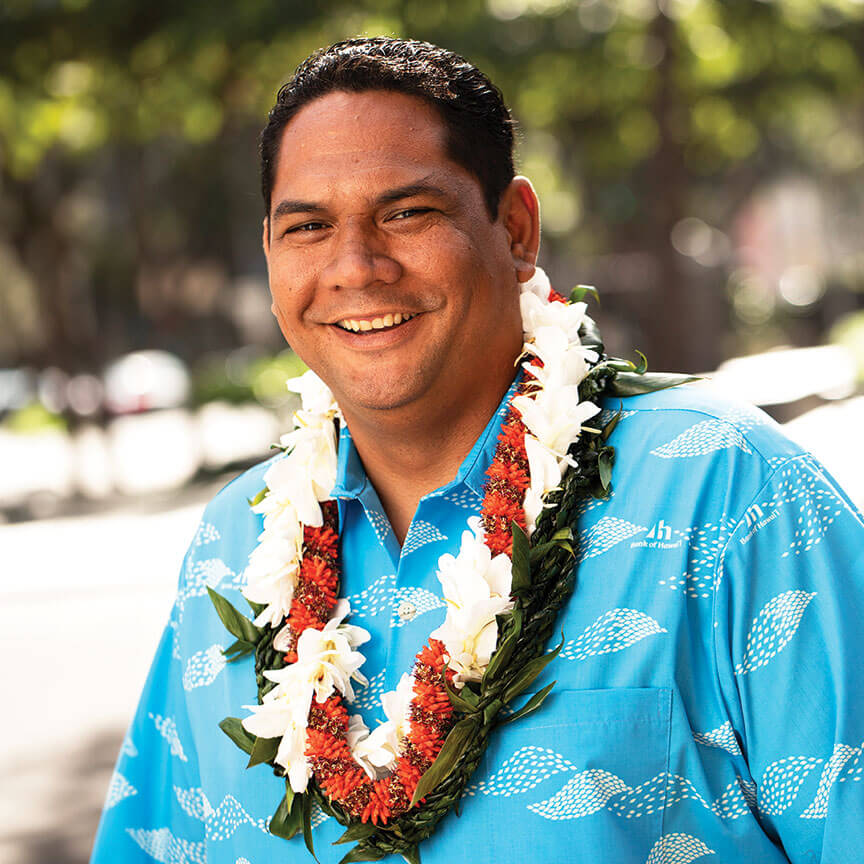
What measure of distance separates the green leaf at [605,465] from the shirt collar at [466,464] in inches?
9.0

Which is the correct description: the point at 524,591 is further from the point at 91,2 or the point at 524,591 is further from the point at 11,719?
the point at 91,2

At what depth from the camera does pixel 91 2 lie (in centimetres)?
1141

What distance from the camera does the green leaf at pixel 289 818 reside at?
1.84 meters

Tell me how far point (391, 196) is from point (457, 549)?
1.97 ft

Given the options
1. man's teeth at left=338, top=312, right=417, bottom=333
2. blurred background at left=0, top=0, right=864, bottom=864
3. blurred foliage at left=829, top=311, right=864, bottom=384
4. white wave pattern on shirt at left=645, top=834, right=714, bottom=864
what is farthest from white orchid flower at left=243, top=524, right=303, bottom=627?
blurred foliage at left=829, top=311, right=864, bottom=384

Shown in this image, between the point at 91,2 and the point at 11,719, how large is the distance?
24.9 feet

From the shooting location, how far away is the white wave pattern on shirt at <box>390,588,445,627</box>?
1.90 m

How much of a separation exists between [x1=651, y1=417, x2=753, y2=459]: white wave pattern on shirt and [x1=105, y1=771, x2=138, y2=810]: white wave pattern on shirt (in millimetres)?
1217

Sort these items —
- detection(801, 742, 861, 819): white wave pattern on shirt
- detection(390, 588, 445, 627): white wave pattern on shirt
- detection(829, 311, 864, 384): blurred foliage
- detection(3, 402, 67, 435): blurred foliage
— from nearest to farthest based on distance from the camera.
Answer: detection(801, 742, 861, 819): white wave pattern on shirt → detection(390, 588, 445, 627): white wave pattern on shirt → detection(829, 311, 864, 384): blurred foliage → detection(3, 402, 67, 435): blurred foliage

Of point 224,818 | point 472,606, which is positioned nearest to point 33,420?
point 224,818

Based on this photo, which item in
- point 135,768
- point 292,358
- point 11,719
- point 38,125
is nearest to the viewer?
point 135,768

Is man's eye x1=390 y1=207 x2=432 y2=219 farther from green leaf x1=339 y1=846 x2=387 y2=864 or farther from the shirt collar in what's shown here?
green leaf x1=339 y1=846 x2=387 y2=864

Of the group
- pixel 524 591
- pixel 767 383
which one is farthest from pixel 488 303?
pixel 767 383

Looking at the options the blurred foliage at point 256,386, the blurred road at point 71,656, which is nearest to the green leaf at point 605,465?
the blurred road at point 71,656
